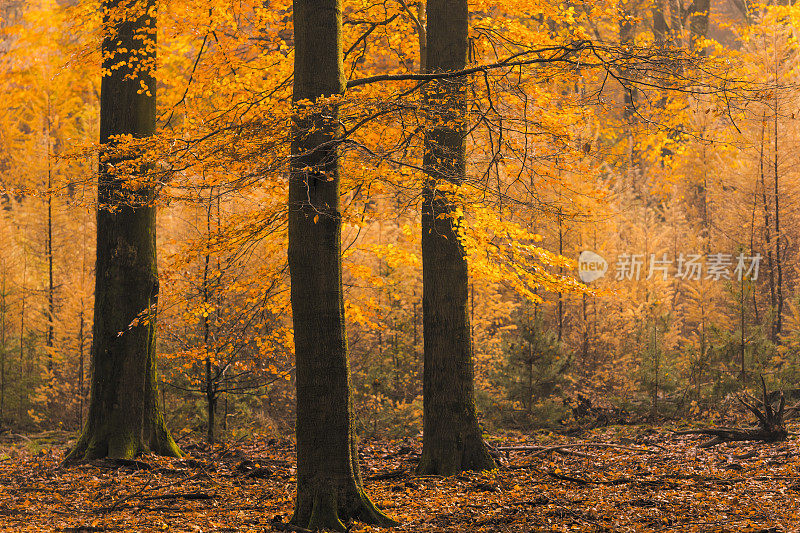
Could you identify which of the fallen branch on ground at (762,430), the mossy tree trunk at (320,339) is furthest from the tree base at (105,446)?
the fallen branch on ground at (762,430)

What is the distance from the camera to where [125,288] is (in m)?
7.88

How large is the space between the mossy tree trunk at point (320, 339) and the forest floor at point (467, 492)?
0.31m

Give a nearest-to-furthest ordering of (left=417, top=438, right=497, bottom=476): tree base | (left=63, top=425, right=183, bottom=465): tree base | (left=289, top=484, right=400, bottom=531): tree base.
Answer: (left=289, top=484, right=400, bottom=531): tree base
(left=417, top=438, right=497, bottom=476): tree base
(left=63, top=425, right=183, bottom=465): tree base

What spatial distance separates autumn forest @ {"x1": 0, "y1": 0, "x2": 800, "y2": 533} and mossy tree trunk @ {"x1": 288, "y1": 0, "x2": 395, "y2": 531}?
0.02 m

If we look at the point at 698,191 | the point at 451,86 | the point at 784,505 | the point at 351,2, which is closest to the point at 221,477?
the point at 451,86

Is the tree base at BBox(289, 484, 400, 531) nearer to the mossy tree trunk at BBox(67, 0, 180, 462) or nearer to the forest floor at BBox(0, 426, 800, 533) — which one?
Result: the forest floor at BBox(0, 426, 800, 533)

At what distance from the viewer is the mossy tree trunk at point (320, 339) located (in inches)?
195

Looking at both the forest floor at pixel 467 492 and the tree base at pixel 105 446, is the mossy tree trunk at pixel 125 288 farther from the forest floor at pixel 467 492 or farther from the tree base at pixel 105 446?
the forest floor at pixel 467 492

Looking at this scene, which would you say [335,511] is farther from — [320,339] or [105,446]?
[105,446]

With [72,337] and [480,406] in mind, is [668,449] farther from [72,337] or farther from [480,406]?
[72,337]

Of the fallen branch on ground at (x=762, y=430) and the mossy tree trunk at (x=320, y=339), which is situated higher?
the mossy tree trunk at (x=320, y=339)

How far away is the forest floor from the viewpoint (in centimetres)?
526

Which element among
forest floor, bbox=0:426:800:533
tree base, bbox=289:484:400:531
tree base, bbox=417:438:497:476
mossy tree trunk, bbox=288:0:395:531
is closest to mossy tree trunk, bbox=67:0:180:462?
forest floor, bbox=0:426:800:533

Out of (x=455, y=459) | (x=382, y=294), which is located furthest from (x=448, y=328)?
(x=382, y=294)
